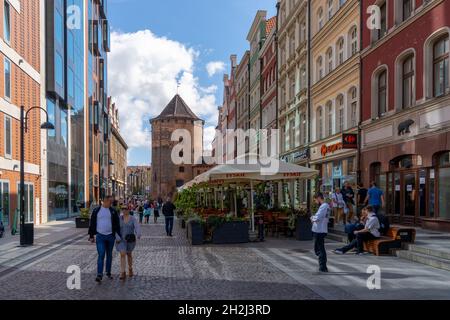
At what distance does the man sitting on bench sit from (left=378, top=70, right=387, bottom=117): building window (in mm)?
9503

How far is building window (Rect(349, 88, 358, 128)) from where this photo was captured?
24569mm

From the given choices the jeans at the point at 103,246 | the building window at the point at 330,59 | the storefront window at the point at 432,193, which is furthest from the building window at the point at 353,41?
the jeans at the point at 103,246

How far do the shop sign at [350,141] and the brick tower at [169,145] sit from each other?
198ft

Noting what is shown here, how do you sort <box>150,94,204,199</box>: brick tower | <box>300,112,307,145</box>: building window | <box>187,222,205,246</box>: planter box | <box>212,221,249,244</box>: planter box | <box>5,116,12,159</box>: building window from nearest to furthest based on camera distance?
1. <box>187,222,205,246</box>: planter box
2. <box>212,221,249,244</box>: planter box
3. <box>5,116,12,159</box>: building window
4. <box>300,112,307,145</box>: building window
5. <box>150,94,204,199</box>: brick tower

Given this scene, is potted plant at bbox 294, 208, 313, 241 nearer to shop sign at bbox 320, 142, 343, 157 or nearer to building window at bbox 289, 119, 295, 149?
shop sign at bbox 320, 142, 343, 157

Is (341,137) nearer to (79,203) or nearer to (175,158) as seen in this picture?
(79,203)

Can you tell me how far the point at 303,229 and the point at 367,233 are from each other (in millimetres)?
3981

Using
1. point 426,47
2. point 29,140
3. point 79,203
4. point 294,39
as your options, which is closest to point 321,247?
point 426,47

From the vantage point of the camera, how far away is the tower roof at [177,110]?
87.1 meters

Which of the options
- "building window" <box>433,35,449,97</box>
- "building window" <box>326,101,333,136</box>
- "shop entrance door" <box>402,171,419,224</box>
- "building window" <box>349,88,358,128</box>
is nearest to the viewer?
"building window" <box>433,35,449,97</box>

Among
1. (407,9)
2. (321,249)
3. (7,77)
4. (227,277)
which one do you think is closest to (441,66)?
(407,9)

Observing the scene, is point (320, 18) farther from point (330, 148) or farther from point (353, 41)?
point (330, 148)

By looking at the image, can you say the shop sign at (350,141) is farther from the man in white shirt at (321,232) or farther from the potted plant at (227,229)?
the man in white shirt at (321,232)

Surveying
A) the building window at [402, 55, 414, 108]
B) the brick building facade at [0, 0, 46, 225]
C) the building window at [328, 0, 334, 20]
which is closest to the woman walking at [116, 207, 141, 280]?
the building window at [402, 55, 414, 108]
